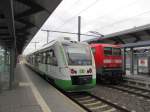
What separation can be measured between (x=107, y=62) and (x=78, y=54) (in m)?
4.35

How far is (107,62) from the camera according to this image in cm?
1492

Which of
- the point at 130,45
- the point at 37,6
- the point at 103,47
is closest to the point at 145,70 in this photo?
the point at 130,45

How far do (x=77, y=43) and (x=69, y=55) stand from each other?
3.15 ft

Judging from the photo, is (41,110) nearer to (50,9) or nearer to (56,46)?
(50,9)

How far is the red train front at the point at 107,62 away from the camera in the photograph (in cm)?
1479

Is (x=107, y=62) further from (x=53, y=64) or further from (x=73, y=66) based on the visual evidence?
(x=73, y=66)

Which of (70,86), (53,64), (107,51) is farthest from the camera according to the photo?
(107,51)

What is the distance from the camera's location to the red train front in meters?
14.8

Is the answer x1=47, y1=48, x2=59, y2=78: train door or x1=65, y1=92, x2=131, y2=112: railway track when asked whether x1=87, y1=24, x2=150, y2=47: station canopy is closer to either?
x1=47, y1=48, x2=59, y2=78: train door

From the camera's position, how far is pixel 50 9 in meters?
7.89

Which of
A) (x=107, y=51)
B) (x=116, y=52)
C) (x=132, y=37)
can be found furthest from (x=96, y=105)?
(x=132, y=37)

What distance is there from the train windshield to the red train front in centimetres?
352

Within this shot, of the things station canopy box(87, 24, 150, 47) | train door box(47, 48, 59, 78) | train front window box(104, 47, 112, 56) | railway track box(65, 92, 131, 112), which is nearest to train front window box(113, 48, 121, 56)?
train front window box(104, 47, 112, 56)

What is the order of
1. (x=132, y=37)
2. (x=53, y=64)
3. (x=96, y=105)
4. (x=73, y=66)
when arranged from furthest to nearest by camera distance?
1. (x=132, y=37)
2. (x=53, y=64)
3. (x=73, y=66)
4. (x=96, y=105)
